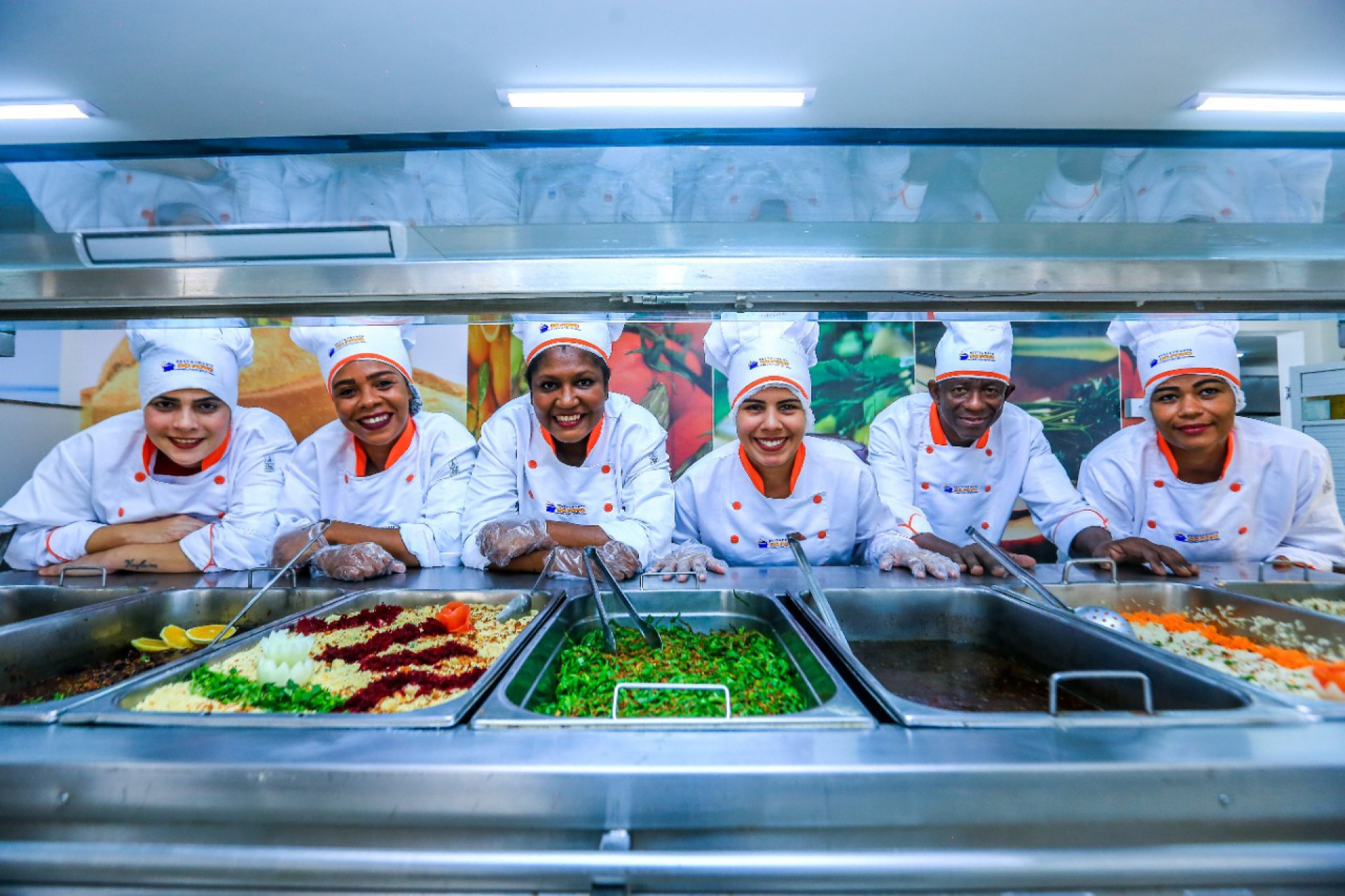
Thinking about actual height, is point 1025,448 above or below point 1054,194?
below

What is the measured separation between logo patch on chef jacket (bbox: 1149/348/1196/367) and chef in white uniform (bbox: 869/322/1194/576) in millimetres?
576

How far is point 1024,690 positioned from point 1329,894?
552 mm

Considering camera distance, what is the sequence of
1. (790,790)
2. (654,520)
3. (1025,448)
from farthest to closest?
(1025,448)
(654,520)
(790,790)

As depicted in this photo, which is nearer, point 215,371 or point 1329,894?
point 1329,894

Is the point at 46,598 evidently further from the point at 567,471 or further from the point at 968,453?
the point at 968,453

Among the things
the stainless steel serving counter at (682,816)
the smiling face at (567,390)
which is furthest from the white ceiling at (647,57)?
the stainless steel serving counter at (682,816)

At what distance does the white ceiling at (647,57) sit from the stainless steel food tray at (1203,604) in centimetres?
143

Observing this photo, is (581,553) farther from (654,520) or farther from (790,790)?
(790,790)

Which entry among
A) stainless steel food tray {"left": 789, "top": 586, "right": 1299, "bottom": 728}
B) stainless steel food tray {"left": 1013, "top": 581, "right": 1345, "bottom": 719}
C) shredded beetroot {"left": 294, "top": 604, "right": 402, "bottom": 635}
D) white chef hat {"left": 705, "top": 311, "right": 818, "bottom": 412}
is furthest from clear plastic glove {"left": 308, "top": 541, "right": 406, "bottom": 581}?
stainless steel food tray {"left": 1013, "top": 581, "right": 1345, "bottom": 719}

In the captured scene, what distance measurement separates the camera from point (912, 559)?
201 centimetres

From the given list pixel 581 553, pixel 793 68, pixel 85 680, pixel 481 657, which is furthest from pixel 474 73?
pixel 85 680

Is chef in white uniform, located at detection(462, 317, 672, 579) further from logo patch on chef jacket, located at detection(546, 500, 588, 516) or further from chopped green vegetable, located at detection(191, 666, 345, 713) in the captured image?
chopped green vegetable, located at detection(191, 666, 345, 713)

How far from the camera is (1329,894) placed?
2.74 feet

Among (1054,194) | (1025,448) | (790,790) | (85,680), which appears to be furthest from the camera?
(1025,448)
